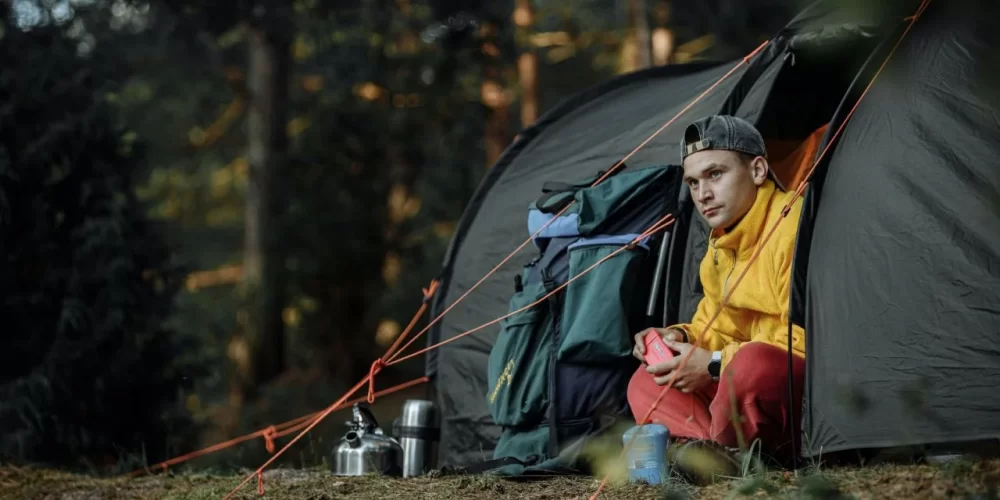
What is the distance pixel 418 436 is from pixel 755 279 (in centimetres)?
202

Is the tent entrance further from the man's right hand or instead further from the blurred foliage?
the blurred foliage

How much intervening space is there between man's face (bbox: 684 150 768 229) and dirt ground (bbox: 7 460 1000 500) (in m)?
1.02

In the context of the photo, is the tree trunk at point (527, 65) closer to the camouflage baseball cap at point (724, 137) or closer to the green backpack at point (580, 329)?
the green backpack at point (580, 329)

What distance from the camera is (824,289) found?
14.0 feet

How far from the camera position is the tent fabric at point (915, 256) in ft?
12.8

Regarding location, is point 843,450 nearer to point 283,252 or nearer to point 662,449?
point 662,449

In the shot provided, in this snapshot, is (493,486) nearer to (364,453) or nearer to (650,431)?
(650,431)

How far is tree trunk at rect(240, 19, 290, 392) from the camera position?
41.3ft

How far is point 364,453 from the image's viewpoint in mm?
5430

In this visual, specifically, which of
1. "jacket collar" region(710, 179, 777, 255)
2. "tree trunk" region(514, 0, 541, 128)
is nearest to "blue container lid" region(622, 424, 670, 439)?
"jacket collar" region(710, 179, 777, 255)

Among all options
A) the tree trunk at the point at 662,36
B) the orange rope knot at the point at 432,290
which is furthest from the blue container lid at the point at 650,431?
the tree trunk at the point at 662,36

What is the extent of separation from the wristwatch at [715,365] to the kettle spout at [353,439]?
5.90 feet

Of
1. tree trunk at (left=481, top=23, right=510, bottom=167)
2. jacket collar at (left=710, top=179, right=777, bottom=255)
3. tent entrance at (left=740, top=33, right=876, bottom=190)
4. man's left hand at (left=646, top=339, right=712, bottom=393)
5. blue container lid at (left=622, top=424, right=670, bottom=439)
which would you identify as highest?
tree trunk at (left=481, top=23, right=510, bottom=167)

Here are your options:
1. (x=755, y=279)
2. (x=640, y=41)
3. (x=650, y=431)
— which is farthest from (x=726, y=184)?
(x=640, y=41)
